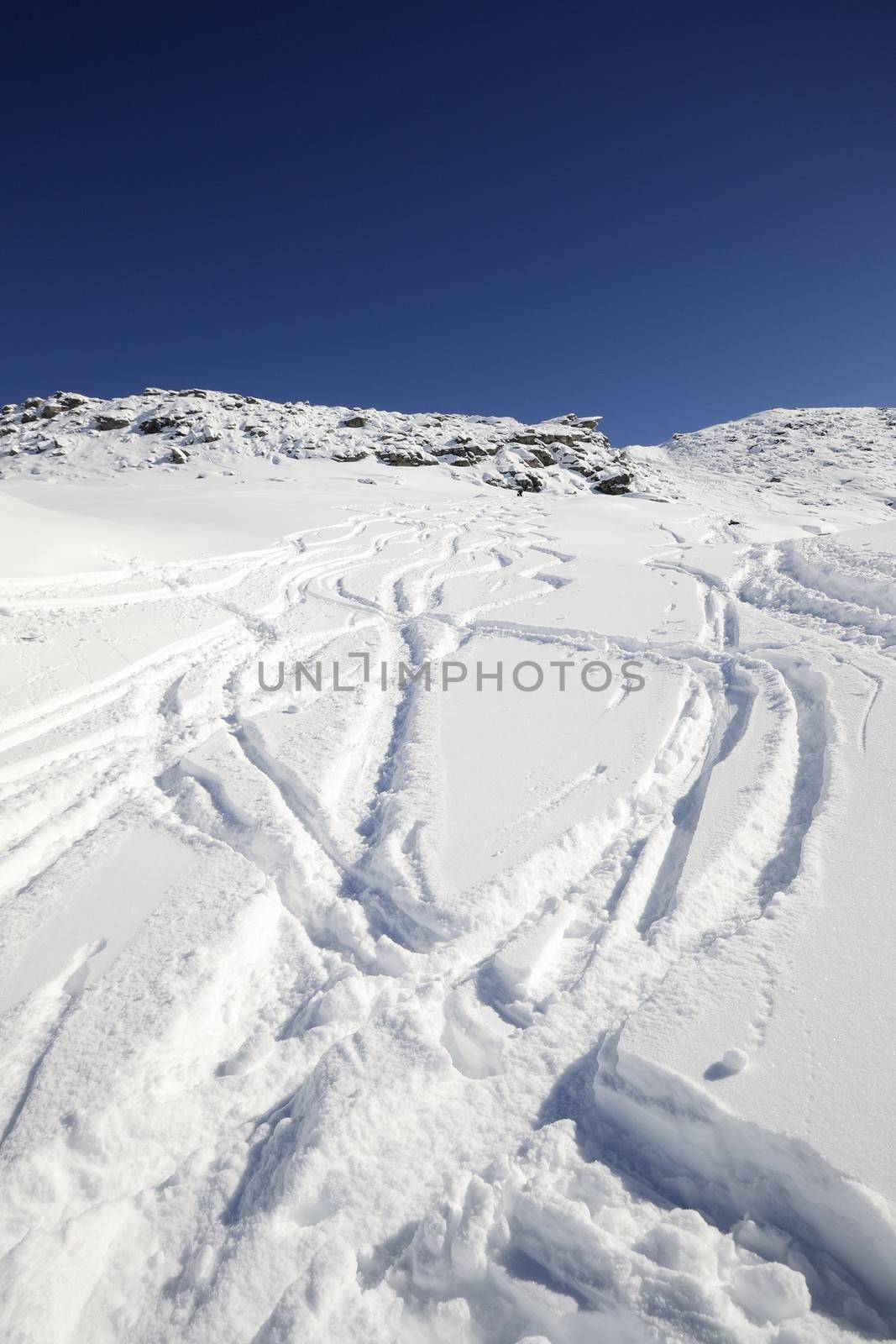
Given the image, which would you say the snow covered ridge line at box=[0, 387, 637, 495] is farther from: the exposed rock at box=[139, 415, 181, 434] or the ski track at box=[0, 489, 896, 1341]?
the ski track at box=[0, 489, 896, 1341]

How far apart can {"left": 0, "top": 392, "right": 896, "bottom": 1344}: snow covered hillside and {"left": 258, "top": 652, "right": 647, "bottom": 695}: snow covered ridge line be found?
1.7 inches

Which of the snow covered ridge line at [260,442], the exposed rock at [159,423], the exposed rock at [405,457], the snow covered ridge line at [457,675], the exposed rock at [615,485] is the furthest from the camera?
the exposed rock at [159,423]

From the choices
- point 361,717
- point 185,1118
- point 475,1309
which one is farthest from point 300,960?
point 361,717

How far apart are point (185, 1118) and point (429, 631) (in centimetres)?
449

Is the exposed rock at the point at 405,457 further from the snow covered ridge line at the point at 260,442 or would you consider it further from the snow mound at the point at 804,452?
the snow mound at the point at 804,452

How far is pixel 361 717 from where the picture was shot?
12.9ft

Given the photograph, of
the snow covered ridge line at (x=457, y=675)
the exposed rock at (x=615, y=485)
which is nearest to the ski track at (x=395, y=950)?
the snow covered ridge line at (x=457, y=675)

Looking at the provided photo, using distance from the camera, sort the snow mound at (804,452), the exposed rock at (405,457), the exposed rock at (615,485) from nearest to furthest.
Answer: the exposed rock at (615,485) < the exposed rock at (405,457) < the snow mound at (804,452)

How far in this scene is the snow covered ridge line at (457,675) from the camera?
4453 mm

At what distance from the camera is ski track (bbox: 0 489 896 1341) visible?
4.42ft

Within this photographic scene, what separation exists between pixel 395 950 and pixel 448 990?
0.83 feet

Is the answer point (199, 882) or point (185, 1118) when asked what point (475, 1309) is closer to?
point (185, 1118)

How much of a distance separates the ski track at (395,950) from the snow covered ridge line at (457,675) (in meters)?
0.34

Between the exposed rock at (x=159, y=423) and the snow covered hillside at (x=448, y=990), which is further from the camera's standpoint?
the exposed rock at (x=159, y=423)
